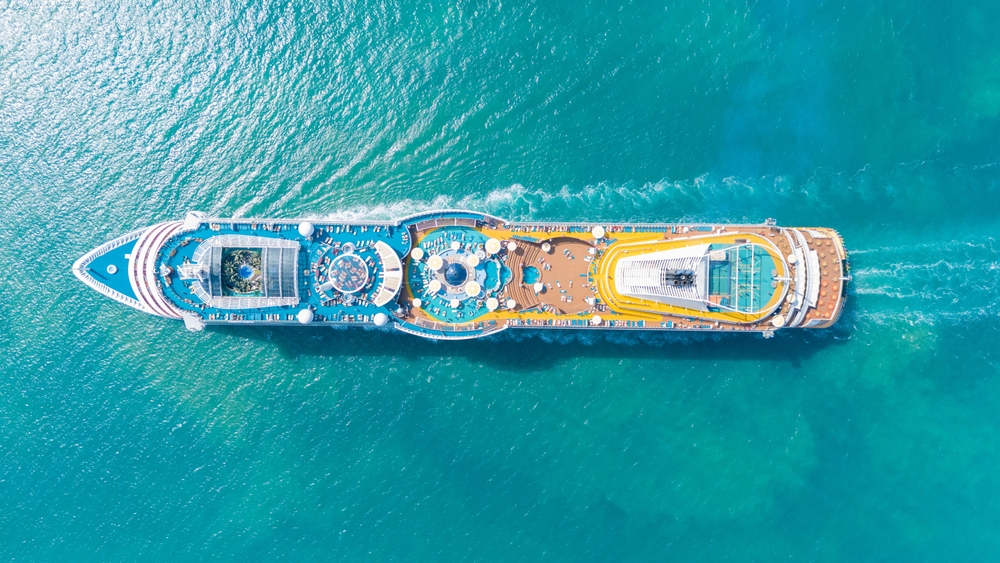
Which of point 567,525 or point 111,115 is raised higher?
point 111,115

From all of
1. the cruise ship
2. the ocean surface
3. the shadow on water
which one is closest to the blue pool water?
the cruise ship

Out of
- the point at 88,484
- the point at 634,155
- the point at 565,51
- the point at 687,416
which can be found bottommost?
the point at 88,484

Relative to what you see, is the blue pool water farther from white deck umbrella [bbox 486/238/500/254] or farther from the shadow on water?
the shadow on water

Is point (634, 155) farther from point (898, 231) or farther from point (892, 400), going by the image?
point (892, 400)

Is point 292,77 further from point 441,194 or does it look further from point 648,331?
point 648,331

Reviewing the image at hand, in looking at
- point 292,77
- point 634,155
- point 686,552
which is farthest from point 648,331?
point 292,77

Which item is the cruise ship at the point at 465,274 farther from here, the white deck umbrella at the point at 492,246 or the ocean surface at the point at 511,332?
the ocean surface at the point at 511,332
